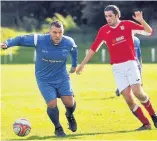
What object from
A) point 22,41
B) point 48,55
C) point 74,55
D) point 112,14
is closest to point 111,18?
point 112,14

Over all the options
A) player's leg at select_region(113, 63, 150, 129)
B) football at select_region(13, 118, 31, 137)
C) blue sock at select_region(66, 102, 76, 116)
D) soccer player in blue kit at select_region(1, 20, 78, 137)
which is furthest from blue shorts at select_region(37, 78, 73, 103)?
player's leg at select_region(113, 63, 150, 129)

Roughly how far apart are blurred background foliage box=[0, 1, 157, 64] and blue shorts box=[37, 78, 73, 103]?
1622 inches

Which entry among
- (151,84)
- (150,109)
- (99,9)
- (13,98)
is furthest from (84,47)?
(150,109)

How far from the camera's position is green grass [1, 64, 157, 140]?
1123 cm

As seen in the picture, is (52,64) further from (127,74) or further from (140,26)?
(140,26)

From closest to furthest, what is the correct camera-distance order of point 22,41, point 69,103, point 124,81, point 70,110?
point 22,41, point 124,81, point 69,103, point 70,110

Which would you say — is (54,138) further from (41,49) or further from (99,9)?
(99,9)

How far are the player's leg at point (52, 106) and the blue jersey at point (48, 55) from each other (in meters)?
0.16

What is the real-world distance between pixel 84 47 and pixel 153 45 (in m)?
7.12

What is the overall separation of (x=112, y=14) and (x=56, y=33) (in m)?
1.15

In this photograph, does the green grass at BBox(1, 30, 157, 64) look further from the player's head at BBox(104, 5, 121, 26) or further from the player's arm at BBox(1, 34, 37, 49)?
the player's arm at BBox(1, 34, 37, 49)

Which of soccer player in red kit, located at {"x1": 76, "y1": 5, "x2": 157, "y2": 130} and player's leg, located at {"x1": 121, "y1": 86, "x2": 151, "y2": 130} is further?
player's leg, located at {"x1": 121, "y1": 86, "x2": 151, "y2": 130}

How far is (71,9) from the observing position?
72.5 metres

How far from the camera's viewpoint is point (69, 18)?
67750 mm
